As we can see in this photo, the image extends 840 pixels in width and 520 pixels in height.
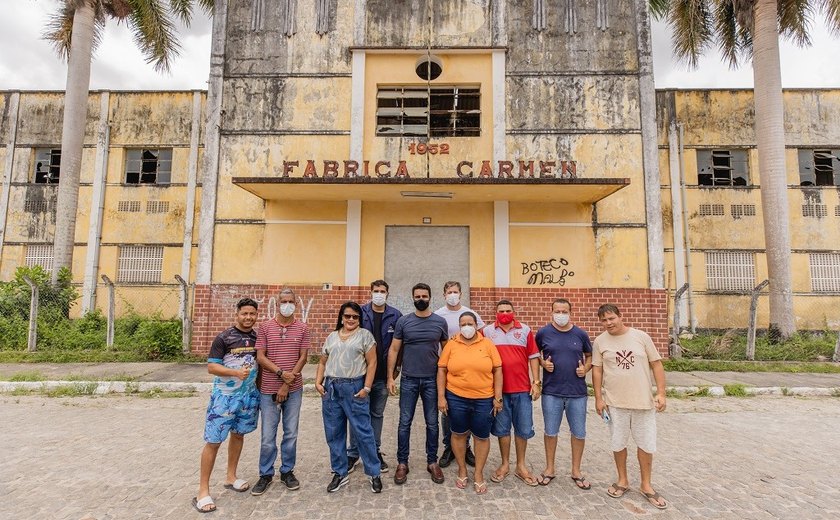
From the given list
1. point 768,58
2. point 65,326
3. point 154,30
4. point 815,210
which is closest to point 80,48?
point 154,30

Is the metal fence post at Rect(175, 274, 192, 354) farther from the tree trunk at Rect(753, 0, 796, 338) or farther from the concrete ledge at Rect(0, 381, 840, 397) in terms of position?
the tree trunk at Rect(753, 0, 796, 338)

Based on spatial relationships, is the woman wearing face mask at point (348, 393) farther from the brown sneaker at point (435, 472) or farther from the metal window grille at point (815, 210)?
the metal window grille at point (815, 210)

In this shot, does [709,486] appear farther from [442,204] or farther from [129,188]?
[129,188]

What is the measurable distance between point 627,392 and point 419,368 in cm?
187

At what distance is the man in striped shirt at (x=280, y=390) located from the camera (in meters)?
3.89

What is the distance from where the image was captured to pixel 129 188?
50.4ft

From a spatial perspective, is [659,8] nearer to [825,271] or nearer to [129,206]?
[825,271]

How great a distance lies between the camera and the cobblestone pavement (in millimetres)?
3527

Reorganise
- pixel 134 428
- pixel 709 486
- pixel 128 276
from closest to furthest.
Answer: pixel 709 486 < pixel 134 428 < pixel 128 276

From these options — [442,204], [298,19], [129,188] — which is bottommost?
[442,204]

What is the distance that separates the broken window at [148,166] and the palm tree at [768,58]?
54.6 ft

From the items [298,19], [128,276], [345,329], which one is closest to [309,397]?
[345,329]

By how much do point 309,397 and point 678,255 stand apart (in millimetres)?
12262

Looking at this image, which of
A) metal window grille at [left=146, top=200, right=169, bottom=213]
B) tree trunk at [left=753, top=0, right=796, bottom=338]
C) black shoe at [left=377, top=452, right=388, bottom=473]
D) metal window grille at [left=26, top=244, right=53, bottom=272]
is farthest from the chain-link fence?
tree trunk at [left=753, top=0, right=796, bottom=338]
